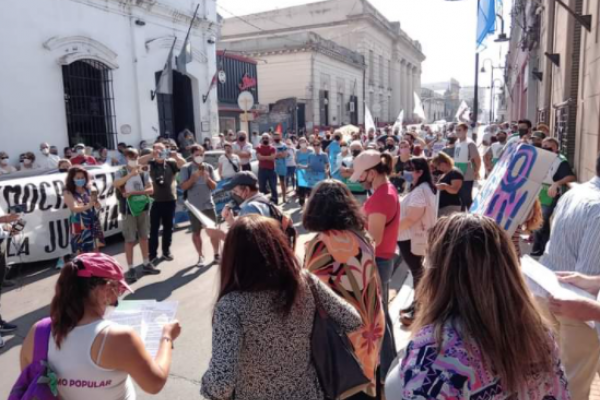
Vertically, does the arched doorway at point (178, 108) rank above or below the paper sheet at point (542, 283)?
above

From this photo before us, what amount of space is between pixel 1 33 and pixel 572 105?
43.4ft

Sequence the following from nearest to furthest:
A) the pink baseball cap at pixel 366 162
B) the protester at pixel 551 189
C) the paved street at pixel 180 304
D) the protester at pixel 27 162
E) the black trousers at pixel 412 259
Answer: the pink baseball cap at pixel 366 162, the paved street at pixel 180 304, the black trousers at pixel 412 259, the protester at pixel 551 189, the protester at pixel 27 162

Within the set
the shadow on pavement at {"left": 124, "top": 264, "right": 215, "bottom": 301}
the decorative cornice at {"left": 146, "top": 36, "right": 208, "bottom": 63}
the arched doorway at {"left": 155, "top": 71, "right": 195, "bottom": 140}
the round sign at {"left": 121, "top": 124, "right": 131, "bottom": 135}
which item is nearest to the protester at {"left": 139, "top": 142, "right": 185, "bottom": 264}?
the shadow on pavement at {"left": 124, "top": 264, "right": 215, "bottom": 301}

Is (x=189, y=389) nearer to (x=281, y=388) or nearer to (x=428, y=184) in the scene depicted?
(x=281, y=388)

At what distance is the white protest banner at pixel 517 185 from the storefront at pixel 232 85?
70.8 ft

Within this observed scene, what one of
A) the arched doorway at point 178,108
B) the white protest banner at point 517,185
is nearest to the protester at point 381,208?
the white protest banner at point 517,185

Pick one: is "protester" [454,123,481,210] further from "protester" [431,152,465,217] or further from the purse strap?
the purse strap

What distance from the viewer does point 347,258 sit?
9.09 feet

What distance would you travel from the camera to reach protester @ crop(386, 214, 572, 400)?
1.45 m

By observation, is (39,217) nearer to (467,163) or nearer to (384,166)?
(384,166)

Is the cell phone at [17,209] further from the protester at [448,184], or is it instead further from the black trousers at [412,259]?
the protester at [448,184]

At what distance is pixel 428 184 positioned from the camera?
457 centimetres

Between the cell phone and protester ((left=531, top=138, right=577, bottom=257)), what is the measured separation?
7234mm

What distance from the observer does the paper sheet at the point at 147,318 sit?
7.28ft
